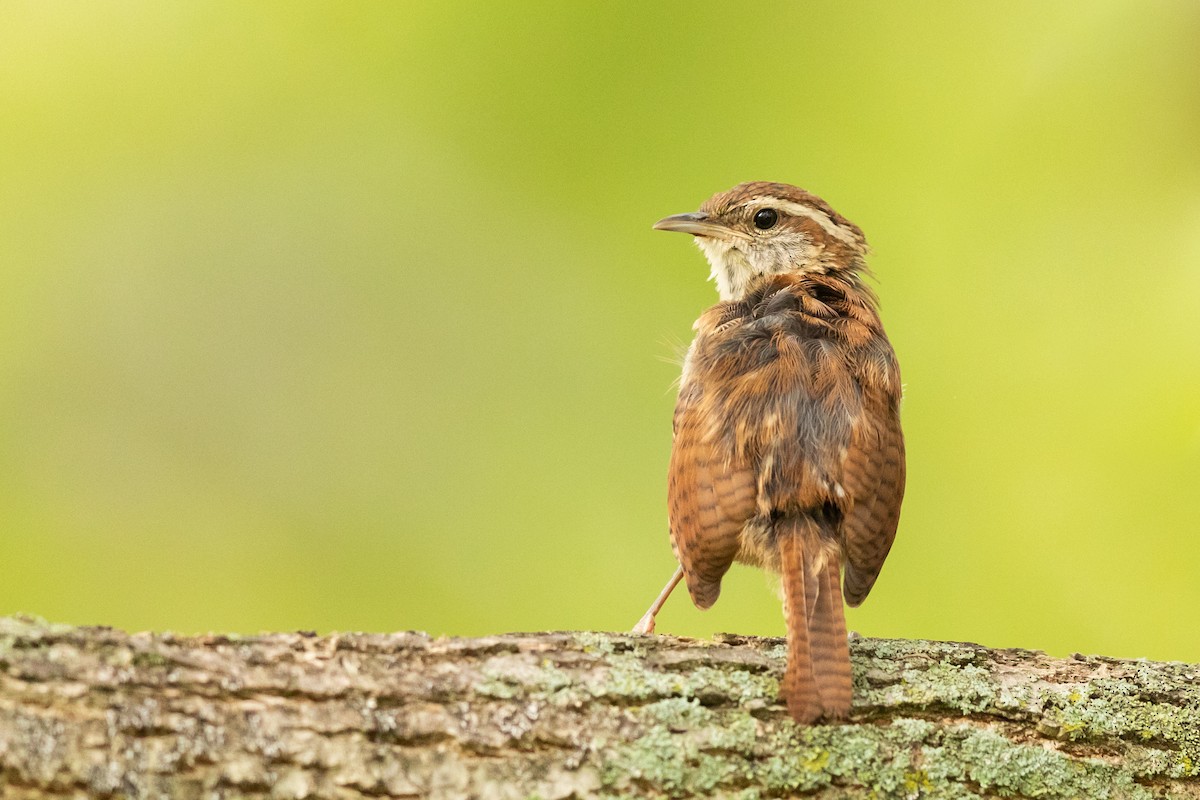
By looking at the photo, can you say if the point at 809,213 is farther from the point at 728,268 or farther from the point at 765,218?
the point at 728,268

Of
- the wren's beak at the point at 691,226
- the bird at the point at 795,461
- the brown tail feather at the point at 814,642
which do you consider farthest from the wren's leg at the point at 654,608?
the wren's beak at the point at 691,226

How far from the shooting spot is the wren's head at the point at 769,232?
5.23 metres

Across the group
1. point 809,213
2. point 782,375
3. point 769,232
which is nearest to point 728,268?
point 769,232

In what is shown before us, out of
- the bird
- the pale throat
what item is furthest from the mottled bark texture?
the pale throat

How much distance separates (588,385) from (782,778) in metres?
2.99

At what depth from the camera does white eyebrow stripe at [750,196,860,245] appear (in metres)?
5.23

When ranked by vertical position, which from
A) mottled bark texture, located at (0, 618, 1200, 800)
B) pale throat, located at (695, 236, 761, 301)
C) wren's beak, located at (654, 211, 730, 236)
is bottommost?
mottled bark texture, located at (0, 618, 1200, 800)

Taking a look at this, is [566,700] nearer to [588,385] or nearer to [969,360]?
[588,385]

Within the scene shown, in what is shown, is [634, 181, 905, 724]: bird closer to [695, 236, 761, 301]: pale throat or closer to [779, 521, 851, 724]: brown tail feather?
[779, 521, 851, 724]: brown tail feather

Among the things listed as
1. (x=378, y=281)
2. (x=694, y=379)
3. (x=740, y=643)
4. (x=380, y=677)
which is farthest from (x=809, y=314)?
(x=378, y=281)

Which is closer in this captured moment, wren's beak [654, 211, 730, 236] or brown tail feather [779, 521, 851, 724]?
brown tail feather [779, 521, 851, 724]

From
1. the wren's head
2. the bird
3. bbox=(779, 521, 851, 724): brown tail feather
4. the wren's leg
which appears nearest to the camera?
bbox=(779, 521, 851, 724): brown tail feather

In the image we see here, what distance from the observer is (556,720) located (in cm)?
298

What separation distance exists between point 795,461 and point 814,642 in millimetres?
706
